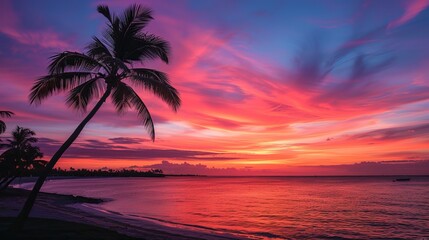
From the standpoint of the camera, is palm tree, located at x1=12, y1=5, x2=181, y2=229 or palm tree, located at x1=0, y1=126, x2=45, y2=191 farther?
palm tree, located at x1=0, y1=126, x2=45, y2=191

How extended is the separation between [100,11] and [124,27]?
1148 mm

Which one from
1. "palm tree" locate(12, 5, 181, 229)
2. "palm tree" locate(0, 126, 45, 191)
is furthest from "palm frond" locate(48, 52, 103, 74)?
"palm tree" locate(0, 126, 45, 191)

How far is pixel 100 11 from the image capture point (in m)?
13.5

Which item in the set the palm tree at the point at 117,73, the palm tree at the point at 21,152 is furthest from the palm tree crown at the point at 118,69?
the palm tree at the point at 21,152

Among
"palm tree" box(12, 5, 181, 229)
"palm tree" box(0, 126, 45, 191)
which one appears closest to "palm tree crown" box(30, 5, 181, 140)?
"palm tree" box(12, 5, 181, 229)

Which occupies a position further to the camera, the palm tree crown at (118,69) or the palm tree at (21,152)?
the palm tree at (21,152)

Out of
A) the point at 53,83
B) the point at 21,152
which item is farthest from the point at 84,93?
the point at 21,152

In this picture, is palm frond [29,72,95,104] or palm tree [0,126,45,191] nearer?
palm frond [29,72,95,104]

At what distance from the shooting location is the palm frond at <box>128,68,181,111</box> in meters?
13.4

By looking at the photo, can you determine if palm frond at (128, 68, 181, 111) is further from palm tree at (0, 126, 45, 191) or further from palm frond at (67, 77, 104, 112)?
palm tree at (0, 126, 45, 191)

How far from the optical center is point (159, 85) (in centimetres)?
1341

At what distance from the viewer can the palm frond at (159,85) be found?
527 inches

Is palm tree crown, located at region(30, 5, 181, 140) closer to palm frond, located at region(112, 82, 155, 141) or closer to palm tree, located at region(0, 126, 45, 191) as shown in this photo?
palm frond, located at region(112, 82, 155, 141)

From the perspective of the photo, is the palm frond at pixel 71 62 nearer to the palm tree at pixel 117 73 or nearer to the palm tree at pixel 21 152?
the palm tree at pixel 117 73
